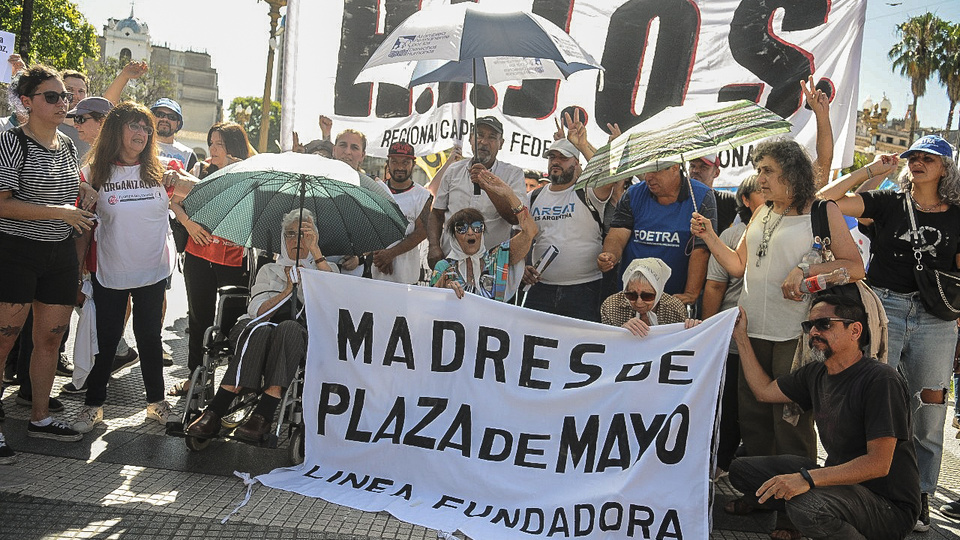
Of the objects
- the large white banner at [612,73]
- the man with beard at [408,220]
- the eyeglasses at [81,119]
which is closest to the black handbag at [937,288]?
the large white banner at [612,73]

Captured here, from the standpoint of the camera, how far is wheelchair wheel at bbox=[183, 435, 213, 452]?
4777 millimetres

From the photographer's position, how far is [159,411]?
5336 mm

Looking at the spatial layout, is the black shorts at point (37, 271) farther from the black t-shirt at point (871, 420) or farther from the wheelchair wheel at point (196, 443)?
the black t-shirt at point (871, 420)

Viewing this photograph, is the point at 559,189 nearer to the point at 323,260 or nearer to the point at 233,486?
the point at 323,260

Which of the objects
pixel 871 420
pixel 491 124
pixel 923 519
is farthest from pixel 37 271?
pixel 923 519

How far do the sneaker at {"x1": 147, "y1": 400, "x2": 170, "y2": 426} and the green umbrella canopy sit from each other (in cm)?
131

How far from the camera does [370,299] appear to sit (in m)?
4.75

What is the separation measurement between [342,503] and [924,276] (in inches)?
134

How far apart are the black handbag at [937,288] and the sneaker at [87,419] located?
16.3 feet

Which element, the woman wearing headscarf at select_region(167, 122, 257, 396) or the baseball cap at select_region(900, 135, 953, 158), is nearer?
the baseball cap at select_region(900, 135, 953, 158)

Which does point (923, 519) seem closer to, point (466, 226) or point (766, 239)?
point (766, 239)

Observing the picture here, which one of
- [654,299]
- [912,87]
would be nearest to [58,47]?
[654,299]

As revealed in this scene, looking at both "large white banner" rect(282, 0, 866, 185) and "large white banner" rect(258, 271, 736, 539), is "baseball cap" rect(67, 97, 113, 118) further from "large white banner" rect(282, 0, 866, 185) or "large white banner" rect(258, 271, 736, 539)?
"large white banner" rect(258, 271, 736, 539)

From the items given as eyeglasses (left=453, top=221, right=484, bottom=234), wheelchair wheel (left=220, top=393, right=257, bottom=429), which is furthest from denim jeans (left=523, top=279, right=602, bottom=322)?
wheelchair wheel (left=220, top=393, right=257, bottom=429)
